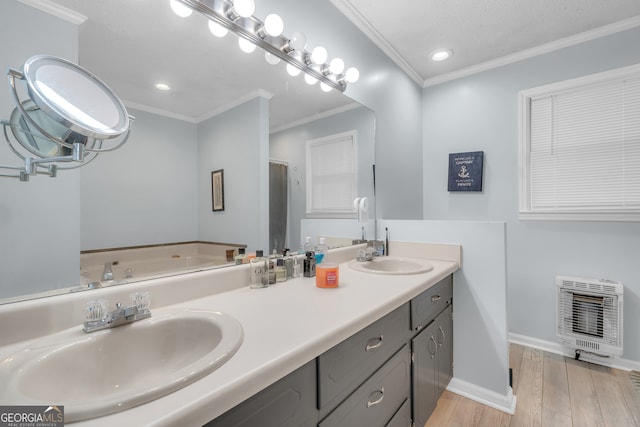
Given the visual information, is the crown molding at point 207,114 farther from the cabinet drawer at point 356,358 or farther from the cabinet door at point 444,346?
the cabinet door at point 444,346

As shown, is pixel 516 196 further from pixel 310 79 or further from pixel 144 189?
pixel 144 189

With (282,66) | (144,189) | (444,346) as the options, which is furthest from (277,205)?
(444,346)

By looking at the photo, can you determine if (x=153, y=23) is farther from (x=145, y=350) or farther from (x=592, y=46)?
(x=592, y=46)

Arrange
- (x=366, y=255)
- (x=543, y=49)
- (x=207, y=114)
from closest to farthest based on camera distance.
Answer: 1. (x=207, y=114)
2. (x=366, y=255)
3. (x=543, y=49)

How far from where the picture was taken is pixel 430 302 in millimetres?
1469

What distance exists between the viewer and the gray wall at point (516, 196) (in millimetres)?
2016

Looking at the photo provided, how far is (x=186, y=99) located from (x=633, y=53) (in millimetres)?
2969

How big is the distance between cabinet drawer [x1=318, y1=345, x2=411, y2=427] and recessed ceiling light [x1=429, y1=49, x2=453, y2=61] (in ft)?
7.74

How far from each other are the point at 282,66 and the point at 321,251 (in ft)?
3.35

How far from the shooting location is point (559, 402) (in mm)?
1672

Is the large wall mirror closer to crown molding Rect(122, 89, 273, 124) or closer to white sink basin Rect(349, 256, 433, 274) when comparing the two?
crown molding Rect(122, 89, 273, 124)

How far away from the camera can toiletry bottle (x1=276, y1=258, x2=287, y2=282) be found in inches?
52.2

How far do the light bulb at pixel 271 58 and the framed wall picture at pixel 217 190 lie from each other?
0.62 metres

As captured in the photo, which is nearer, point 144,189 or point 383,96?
point 144,189
